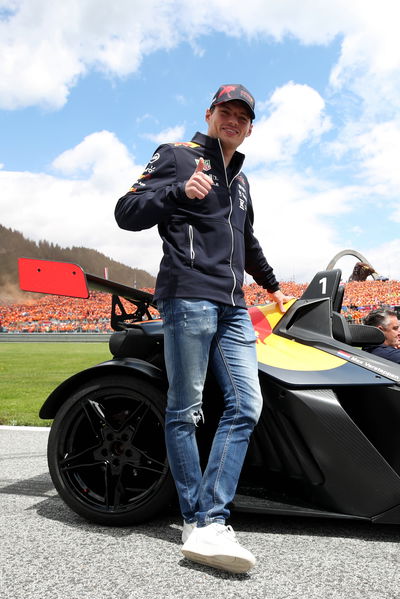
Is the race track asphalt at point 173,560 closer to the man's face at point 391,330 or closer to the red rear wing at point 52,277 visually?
the red rear wing at point 52,277

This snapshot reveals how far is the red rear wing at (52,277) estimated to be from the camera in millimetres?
2051

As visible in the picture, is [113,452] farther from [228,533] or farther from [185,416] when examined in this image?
[228,533]

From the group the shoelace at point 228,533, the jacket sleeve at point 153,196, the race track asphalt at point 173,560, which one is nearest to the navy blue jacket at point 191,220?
the jacket sleeve at point 153,196

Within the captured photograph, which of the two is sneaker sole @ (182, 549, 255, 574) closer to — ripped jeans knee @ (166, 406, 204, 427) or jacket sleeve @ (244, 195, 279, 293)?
ripped jeans knee @ (166, 406, 204, 427)

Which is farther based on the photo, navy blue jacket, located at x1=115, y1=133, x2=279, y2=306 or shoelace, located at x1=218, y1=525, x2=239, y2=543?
navy blue jacket, located at x1=115, y1=133, x2=279, y2=306

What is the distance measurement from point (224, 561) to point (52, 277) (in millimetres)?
1196

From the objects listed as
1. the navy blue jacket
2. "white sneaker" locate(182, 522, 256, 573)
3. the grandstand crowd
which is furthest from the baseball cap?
the grandstand crowd

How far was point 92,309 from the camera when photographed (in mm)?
53094

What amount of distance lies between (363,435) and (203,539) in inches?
28.3

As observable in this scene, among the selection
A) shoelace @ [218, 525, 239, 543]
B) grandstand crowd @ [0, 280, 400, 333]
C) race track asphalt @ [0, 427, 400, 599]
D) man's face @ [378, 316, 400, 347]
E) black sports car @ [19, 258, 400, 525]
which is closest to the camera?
race track asphalt @ [0, 427, 400, 599]

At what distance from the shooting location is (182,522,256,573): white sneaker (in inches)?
69.1

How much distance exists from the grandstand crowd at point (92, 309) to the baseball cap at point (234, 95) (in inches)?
1246

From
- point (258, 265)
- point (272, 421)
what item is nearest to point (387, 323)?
point (258, 265)

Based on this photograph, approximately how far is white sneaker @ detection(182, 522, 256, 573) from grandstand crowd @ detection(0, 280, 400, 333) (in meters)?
31.9
